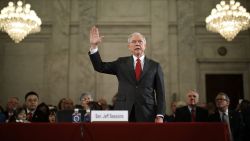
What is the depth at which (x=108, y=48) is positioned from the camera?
11586 mm

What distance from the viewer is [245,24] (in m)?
9.33

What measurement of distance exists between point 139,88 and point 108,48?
7.78 m

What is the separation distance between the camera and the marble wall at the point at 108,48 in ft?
36.9

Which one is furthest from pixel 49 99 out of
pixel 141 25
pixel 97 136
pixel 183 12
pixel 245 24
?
pixel 97 136

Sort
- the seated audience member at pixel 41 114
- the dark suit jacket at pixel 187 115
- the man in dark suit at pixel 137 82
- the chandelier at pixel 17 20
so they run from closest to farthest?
1. the man in dark suit at pixel 137 82
2. the seated audience member at pixel 41 114
3. the dark suit jacket at pixel 187 115
4. the chandelier at pixel 17 20

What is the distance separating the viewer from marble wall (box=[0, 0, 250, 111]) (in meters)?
11.2

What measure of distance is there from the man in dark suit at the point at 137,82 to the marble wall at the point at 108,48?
7.12 metres

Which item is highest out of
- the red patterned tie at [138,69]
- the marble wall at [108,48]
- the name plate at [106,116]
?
the marble wall at [108,48]

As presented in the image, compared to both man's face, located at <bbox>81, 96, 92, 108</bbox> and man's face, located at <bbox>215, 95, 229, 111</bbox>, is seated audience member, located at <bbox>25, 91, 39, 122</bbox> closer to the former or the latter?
man's face, located at <bbox>81, 96, 92, 108</bbox>

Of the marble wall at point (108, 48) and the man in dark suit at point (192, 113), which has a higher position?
the marble wall at point (108, 48)

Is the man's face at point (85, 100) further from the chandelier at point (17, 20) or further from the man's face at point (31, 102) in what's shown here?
the chandelier at point (17, 20)

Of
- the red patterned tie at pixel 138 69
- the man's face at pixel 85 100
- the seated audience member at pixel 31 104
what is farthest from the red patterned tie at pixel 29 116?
the red patterned tie at pixel 138 69

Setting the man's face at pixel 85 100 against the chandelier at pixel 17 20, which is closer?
the man's face at pixel 85 100

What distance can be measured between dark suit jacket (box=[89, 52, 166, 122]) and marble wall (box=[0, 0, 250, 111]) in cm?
710
